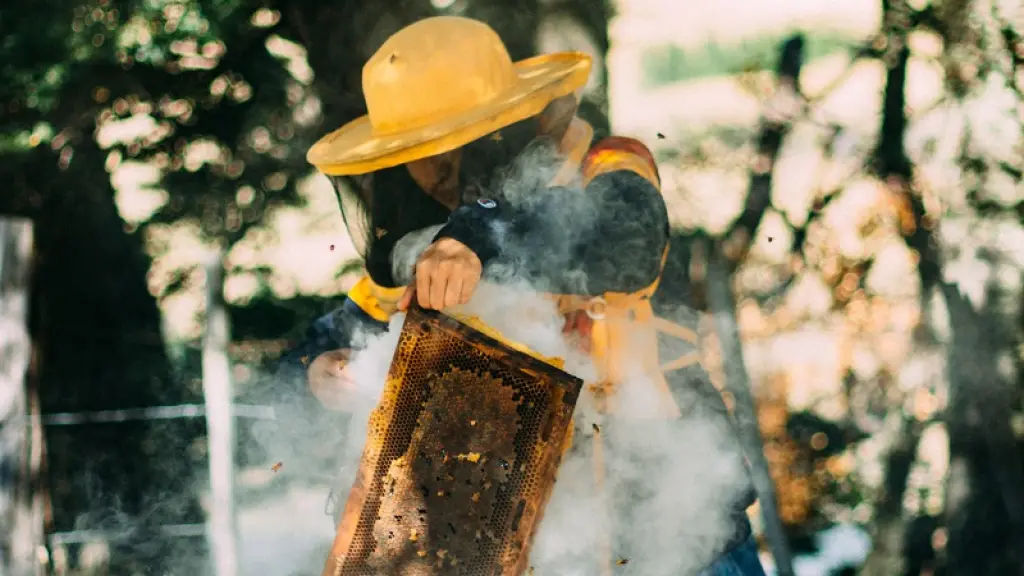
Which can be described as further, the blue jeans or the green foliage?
the green foliage

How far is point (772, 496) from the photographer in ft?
11.6

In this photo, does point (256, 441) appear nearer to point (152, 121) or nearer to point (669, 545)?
point (152, 121)

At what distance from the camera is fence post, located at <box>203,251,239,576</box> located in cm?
365

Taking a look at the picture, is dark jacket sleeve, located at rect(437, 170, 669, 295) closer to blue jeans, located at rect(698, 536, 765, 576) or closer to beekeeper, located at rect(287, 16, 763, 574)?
beekeeper, located at rect(287, 16, 763, 574)

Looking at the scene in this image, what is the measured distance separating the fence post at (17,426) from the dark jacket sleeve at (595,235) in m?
2.42

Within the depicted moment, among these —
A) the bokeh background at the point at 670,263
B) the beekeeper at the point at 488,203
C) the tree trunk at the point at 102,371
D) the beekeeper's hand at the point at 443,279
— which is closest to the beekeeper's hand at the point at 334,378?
the beekeeper at the point at 488,203

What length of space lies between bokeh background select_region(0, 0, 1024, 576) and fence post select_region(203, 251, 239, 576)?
3cm

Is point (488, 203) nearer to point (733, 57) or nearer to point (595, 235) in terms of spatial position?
point (595, 235)

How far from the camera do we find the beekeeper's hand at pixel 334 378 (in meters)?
2.79

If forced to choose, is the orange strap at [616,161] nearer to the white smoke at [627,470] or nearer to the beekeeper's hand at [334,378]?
the white smoke at [627,470]

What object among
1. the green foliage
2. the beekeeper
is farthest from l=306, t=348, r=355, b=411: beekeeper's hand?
the green foliage

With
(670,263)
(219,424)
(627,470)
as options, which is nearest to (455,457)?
(627,470)

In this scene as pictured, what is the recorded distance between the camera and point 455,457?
2.05 m

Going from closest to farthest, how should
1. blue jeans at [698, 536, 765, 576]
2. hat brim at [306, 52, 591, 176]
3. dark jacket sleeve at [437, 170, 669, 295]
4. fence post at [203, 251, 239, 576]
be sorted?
dark jacket sleeve at [437, 170, 669, 295] → blue jeans at [698, 536, 765, 576] → hat brim at [306, 52, 591, 176] → fence post at [203, 251, 239, 576]
